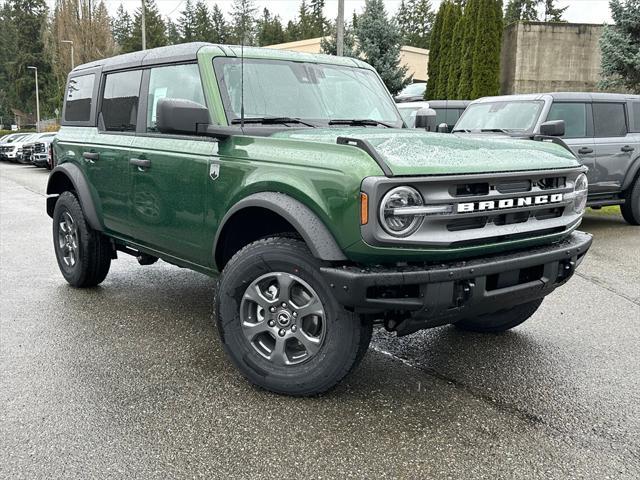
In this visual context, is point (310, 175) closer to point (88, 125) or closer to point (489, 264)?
point (489, 264)

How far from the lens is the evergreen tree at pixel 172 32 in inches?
2650

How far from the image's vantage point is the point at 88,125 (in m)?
5.50

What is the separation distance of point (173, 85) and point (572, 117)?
6.61 meters

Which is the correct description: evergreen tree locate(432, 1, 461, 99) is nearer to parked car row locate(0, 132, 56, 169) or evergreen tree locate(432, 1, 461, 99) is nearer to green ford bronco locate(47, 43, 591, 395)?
parked car row locate(0, 132, 56, 169)

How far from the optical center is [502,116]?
908 centimetres

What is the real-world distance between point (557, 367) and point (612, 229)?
631cm

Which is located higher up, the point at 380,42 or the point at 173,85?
the point at 380,42

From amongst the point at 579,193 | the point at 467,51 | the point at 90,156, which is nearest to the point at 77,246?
the point at 90,156

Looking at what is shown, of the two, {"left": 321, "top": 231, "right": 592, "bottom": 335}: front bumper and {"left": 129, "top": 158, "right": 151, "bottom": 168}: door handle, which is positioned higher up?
{"left": 129, "top": 158, "right": 151, "bottom": 168}: door handle

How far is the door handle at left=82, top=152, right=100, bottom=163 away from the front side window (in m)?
0.74

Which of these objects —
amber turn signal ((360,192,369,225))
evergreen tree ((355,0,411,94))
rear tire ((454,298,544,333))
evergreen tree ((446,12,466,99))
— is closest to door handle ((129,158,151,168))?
amber turn signal ((360,192,369,225))

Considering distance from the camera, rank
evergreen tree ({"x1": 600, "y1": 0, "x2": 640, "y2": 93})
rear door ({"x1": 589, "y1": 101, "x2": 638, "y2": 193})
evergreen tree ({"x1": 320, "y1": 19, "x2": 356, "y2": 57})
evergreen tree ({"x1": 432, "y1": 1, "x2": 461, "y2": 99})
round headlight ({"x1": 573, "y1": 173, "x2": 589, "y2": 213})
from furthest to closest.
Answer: evergreen tree ({"x1": 320, "y1": 19, "x2": 356, "y2": 57})
evergreen tree ({"x1": 432, "y1": 1, "x2": 461, "y2": 99})
evergreen tree ({"x1": 600, "y1": 0, "x2": 640, "y2": 93})
rear door ({"x1": 589, "y1": 101, "x2": 638, "y2": 193})
round headlight ({"x1": 573, "y1": 173, "x2": 589, "y2": 213})

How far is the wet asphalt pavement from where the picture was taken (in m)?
2.82

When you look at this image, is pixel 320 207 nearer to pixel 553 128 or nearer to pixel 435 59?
pixel 553 128
